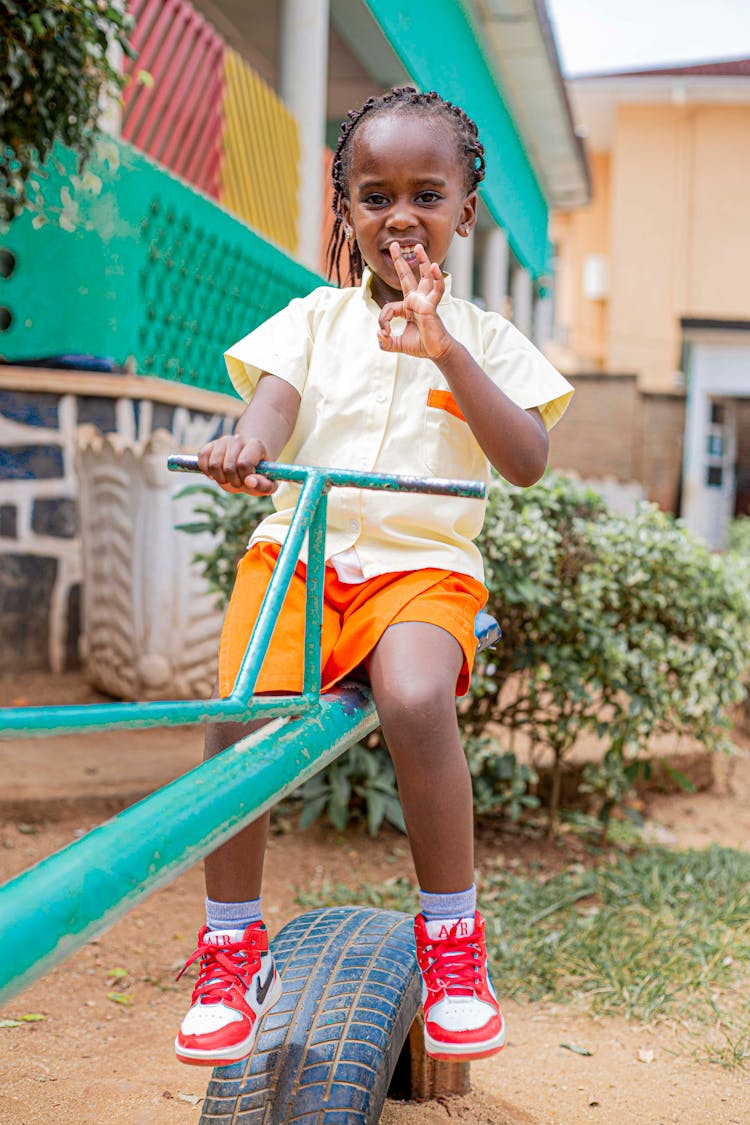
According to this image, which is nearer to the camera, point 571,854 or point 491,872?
point 491,872

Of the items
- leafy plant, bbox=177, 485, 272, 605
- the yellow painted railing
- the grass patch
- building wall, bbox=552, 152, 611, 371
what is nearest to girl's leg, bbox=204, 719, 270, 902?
the grass patch

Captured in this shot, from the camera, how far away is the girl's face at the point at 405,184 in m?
1.70

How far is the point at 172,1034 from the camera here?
2531 mm

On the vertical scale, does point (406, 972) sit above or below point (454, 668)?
below

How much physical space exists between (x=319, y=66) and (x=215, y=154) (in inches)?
40.9

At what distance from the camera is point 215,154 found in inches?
228

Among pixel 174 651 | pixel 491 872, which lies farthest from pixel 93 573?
pixel 491 872

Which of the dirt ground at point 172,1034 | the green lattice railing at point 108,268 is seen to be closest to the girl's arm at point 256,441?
the dirt ground at point 172,1034

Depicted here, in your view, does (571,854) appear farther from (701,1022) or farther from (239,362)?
(239,362)

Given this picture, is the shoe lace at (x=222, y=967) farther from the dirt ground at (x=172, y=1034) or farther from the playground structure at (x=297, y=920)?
the dirt ground at (x=172, y=1034)

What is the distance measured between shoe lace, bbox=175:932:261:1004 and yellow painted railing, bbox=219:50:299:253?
499 cm

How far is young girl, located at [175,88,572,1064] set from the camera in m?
1.52

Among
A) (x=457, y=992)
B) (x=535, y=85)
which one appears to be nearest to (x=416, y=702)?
(x=457, y=992)

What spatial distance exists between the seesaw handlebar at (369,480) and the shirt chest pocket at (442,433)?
382 millimetres
